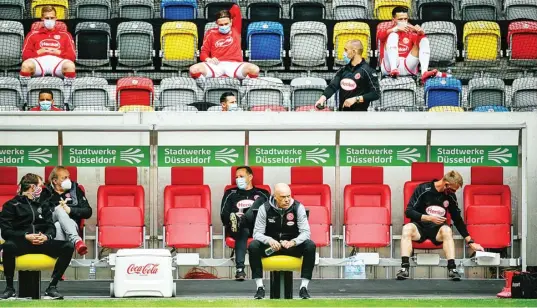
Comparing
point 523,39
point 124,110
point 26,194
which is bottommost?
point 26,194

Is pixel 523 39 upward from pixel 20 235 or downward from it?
upward

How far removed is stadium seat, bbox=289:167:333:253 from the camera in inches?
581

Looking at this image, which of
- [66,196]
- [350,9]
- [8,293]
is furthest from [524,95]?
[8,293]

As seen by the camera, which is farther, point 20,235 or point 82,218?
point 82,218

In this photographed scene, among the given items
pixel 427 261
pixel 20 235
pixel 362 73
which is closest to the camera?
pixel 20 235

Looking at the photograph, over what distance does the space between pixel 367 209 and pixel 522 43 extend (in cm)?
535

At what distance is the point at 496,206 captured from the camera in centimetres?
1518

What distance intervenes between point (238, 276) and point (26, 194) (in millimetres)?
2441

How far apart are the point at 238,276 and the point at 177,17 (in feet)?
23.3

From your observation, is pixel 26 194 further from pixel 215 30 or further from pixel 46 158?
pixel 215 30

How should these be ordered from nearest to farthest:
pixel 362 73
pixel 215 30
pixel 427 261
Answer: pixel 427 261, pixel 362 73, pixel 215 30

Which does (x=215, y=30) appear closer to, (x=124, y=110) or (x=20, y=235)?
(x=124, y=110)

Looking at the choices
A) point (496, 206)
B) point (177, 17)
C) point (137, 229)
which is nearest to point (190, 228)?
point (137, 229)

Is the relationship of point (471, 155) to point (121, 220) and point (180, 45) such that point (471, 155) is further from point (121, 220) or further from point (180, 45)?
point (180, 45)
